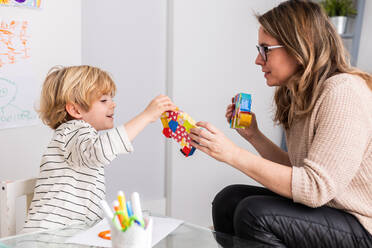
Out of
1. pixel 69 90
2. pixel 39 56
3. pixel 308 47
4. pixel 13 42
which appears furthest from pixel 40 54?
pixel 308 47

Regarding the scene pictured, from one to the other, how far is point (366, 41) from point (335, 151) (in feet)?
6.14

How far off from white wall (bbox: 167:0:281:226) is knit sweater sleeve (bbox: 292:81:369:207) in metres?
1.23

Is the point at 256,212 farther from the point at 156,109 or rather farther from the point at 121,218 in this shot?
the point at 121,218

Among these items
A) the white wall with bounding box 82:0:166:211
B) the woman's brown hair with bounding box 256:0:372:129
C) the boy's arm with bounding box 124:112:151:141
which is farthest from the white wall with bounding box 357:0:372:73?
the boy's arm with bounding box 124:112:151:141

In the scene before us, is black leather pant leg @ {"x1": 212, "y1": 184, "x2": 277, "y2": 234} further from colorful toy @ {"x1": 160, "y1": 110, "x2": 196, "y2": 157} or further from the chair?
the chair

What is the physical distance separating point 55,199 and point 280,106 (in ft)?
2.88

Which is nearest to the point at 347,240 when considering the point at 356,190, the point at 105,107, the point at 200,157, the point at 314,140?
the point at 356,190

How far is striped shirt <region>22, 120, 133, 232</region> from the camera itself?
1275mm

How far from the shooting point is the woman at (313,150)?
3.90ft

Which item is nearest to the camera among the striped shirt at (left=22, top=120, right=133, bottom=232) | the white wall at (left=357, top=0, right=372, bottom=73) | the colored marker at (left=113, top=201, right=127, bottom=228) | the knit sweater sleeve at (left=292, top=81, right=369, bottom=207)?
the colored marker at (left=113, top=201, right=127, bottom=228)

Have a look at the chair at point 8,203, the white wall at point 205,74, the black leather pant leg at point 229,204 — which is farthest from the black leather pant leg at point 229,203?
the white wall at point 205,74

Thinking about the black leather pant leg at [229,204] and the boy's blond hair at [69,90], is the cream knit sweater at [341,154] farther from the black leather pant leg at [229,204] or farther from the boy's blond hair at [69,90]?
the boy's blond hair at [69,90]

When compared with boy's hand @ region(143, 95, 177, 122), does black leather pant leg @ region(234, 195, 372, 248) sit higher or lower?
lower

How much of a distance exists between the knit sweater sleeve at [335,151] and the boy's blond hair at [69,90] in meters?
0.74
